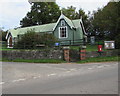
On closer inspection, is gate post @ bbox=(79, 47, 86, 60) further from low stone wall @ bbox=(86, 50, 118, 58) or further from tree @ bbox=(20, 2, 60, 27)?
tree @ bbox=(20, 2, 60, 27)

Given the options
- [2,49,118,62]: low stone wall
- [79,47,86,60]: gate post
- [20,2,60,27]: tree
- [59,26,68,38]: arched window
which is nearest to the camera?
[79,47,86,60]: gate post

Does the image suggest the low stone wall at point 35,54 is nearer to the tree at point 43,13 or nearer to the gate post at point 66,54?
the gate post at point 66,54

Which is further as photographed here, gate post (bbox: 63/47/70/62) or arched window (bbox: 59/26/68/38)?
arched window (bbox: 59/26/68/38)

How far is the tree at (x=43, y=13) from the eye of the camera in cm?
4647

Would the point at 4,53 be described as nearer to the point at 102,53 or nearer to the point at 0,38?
the point at 102,53

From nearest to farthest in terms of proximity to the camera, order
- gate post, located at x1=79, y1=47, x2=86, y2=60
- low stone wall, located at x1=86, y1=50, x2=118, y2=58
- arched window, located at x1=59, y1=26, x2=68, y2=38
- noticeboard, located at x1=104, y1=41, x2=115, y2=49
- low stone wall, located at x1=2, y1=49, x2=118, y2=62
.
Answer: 1. gate post, located at x1=79, y1=47, x2=86, y2=60
2. low stone wall, located at x1=2, y1=49, x2=118, y2=62
3. low stone wall, located at x1=86, y1=50, x2=118, y2=58
4. noticeboard, located at x1=104, y1=41, x2=115, y2=49
5. arched window, located at x1=59, y1=26, x2=68, y2=38

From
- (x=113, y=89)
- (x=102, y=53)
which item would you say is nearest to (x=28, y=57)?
(x=102, y=53)

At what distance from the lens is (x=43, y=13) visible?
4762 cm

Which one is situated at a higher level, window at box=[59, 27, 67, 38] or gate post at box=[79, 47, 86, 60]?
window at box=[59, 27, 67, 38]

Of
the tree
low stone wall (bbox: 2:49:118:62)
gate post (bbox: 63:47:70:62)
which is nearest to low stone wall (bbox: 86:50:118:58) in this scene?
low stone wall (bbox: 2:49:118:62)

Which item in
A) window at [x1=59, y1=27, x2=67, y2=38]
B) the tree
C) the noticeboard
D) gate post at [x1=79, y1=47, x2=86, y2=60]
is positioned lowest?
gate post at [x1=79, y1=47, x2=86, y2=60]

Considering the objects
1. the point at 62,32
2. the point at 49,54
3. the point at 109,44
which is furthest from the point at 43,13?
the point at 49,54

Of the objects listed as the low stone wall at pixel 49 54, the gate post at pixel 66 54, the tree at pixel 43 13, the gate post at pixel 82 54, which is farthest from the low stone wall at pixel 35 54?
the tree at pixel 43 13

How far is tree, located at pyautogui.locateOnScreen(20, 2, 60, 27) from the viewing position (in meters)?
46.5
